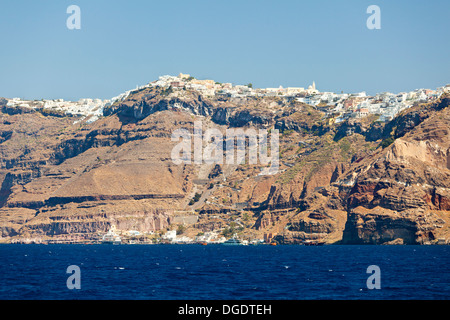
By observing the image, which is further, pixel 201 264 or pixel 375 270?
pixel 201 264

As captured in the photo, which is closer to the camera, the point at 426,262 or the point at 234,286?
the point at 234,286
